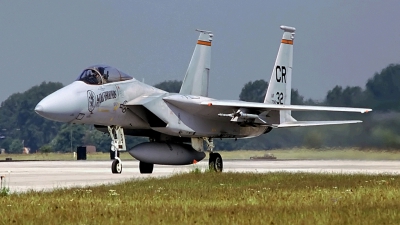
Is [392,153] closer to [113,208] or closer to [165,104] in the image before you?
[165,104]

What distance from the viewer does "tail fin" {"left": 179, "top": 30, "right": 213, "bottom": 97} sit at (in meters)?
20.8

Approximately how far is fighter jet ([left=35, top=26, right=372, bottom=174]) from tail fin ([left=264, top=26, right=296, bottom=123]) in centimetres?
98

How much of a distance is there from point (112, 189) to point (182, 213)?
3.78 metres

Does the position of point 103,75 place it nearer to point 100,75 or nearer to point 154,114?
point 100,75

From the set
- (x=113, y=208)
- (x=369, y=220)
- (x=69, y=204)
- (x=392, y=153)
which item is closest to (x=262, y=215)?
(x=369, y=220)

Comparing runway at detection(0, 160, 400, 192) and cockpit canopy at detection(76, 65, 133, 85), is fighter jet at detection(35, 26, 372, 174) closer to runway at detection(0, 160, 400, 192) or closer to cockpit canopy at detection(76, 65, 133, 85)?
cockpit canopy at detection(76, 65, 133, 85)

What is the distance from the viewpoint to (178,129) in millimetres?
18312

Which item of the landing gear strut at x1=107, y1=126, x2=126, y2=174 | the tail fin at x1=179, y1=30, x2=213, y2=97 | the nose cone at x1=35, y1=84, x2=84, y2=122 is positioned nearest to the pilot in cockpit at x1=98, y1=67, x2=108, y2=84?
the nose cone at x1=35, y1=84, x2=84, y2=122

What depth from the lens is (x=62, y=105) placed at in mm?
16125

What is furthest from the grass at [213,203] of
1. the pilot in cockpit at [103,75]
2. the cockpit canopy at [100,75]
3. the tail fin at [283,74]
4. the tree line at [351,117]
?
the tree line at [351,117]

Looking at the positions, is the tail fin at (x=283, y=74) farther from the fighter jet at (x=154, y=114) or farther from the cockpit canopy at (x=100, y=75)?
the cockpit canopy at (x=100, y=75)

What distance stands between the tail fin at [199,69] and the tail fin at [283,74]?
169cm

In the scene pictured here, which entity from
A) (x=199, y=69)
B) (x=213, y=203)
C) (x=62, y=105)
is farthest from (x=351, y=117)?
(x=213, y=203)

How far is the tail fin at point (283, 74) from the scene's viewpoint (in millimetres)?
21484
